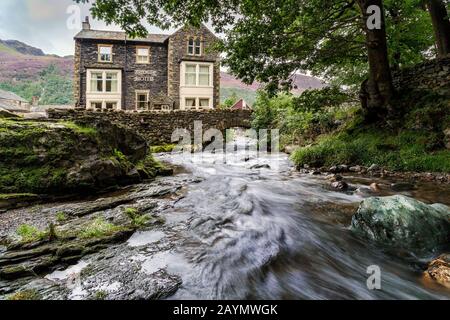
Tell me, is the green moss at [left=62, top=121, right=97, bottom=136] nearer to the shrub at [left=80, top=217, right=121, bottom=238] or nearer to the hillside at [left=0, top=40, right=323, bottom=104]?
the shrub at [left=80, top=217, right=121, bottom=238]

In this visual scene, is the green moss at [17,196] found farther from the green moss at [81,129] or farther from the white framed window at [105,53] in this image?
the white framed window at [105,53]

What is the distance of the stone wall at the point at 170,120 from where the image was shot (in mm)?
18938

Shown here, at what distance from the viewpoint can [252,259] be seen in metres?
2.84

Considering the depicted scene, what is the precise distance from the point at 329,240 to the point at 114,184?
14.8 ft

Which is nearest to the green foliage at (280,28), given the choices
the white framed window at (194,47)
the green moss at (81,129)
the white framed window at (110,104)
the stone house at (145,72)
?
the green moss at (81,129)

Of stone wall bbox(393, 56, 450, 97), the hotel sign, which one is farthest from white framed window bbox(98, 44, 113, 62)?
stone wall bbox(393, 56, 450, 97)

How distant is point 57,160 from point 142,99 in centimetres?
2334

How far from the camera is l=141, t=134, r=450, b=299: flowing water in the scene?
2344 mm

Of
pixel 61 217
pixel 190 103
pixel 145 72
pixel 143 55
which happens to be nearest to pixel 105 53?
pixel 143 55

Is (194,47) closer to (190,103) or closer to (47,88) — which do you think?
(190,103)

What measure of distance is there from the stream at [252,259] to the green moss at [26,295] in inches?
4.9
